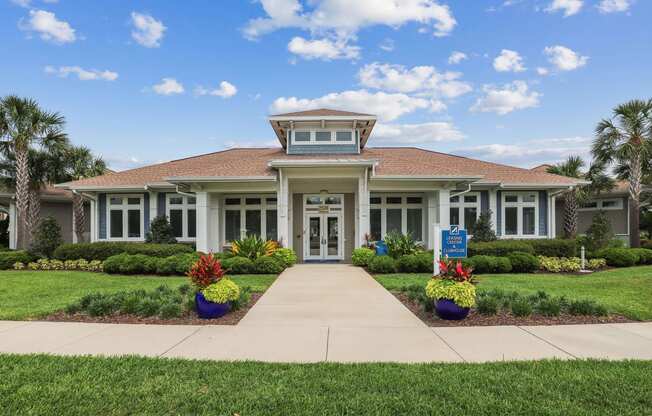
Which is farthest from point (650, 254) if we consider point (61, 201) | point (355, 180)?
point (61, 201)

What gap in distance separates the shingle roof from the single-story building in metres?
0.09

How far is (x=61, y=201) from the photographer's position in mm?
25656

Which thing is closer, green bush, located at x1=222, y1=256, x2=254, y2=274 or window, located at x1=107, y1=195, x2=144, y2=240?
green bush, located at x1=222, y1=256, x2=254, y2=274

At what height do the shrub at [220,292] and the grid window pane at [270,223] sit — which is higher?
the grid window pane at [270,223]

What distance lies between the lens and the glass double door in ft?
59.1

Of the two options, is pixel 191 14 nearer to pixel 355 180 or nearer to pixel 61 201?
pixel 355 180

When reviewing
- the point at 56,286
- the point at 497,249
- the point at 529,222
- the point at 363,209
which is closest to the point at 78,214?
the point at 56,286

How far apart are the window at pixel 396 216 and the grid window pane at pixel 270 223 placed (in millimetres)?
4472

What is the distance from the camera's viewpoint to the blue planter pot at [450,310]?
701cm

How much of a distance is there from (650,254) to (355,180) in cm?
1304

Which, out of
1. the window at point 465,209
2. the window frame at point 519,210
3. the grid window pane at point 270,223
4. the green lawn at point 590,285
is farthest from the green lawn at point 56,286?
the window frame at point 519,210

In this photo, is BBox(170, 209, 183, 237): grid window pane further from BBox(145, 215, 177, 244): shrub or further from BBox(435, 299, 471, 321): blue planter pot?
BBox(435, 299, 471, 321): blue planter pot

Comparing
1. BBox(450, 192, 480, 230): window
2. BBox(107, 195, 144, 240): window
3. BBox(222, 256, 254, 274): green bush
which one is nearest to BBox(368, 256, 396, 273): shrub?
BBox(222, 256, 254, 274): green bush

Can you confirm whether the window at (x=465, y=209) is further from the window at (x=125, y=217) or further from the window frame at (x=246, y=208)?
the window at (x=125, y=217)
